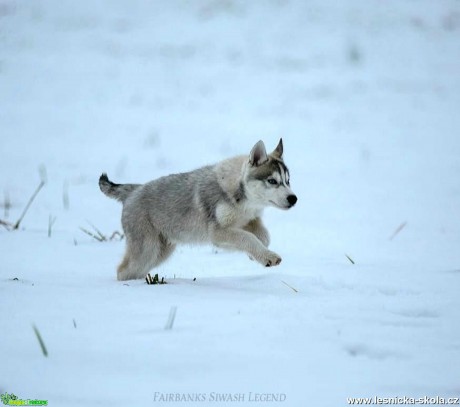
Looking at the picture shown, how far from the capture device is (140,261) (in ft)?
17.7

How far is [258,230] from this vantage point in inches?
219

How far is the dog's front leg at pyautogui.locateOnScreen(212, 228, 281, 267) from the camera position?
15.9ft

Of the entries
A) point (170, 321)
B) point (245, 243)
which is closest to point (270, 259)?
point (245, 243)

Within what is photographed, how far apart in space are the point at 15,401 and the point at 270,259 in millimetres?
2597

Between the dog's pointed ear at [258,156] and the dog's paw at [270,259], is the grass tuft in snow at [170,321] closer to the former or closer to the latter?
the dog's paw at [270,259]

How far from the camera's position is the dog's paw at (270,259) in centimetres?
480

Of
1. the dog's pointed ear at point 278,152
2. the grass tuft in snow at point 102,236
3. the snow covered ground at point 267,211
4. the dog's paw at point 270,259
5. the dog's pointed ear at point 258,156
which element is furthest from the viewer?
the grass tuft in snow at point 102,236

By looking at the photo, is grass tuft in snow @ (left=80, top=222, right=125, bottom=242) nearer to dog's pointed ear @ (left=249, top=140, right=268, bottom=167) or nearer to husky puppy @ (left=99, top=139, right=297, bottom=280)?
husky puppy @ (left=99, top=139, right=297, bottom=280)

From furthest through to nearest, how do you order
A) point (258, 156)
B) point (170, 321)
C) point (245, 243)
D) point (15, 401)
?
point (258, 156)
point (245, 243)
point (170, 321)
point (15, 401)

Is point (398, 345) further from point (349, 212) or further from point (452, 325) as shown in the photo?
point (349, 212)

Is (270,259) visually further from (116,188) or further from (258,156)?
(116,188)

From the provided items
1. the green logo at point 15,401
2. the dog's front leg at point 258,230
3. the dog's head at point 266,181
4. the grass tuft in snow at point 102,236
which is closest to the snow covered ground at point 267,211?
the green logo at point 15,401

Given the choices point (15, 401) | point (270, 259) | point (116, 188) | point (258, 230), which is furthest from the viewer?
point (116, 188)

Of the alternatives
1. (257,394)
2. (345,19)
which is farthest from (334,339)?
(345,19)
